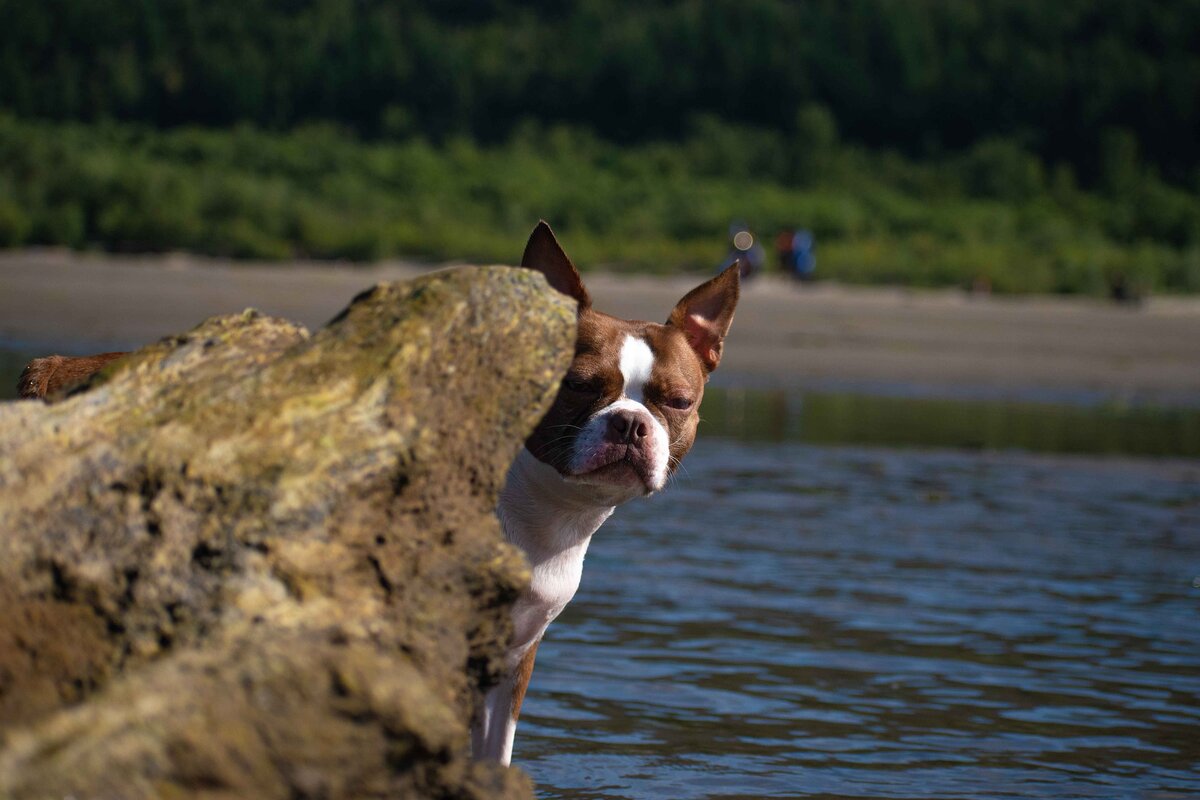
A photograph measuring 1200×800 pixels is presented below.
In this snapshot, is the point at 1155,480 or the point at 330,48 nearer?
the point at 1155,480

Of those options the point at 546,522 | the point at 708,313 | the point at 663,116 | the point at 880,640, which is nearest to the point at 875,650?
the point at 880,640

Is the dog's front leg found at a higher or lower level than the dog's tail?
lower

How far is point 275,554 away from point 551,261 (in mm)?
2230

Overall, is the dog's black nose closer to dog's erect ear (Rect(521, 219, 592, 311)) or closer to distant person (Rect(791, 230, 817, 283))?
dog's erect ear (Rect(521, 219, 592, 311))

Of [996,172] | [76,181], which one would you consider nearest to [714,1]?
[996,172]

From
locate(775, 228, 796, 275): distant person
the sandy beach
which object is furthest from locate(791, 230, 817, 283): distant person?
the sandy beach

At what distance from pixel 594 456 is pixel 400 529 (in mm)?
1802

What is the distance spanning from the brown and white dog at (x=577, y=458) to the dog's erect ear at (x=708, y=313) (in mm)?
253

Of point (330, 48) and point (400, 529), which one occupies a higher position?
point (330, 48)

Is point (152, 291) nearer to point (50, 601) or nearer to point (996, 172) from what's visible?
point (50, 601)

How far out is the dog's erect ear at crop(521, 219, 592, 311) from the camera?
189 inches

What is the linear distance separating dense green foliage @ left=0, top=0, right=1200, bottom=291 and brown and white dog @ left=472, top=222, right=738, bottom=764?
→ 27.2 m

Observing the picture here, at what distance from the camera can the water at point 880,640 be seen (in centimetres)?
536

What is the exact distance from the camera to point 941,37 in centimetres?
5059
